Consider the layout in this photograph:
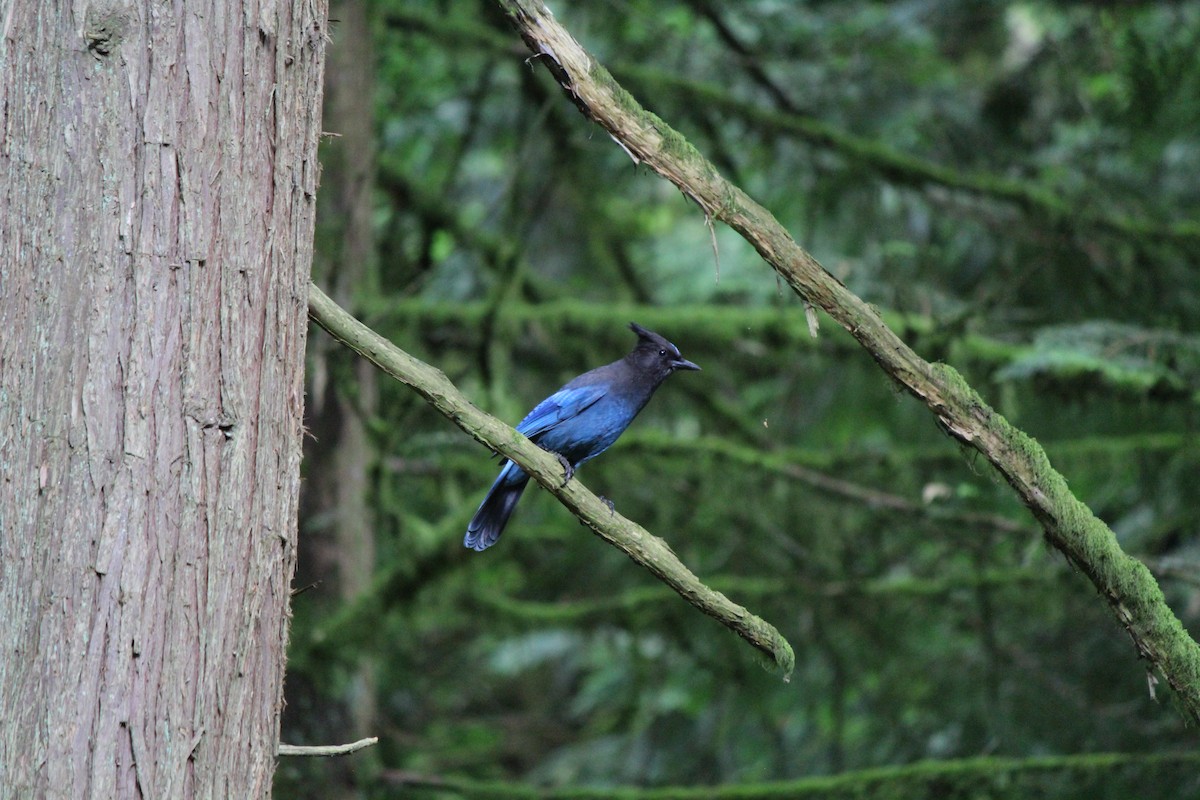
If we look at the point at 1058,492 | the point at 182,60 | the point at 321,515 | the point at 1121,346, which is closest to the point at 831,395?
the point at 1121,346

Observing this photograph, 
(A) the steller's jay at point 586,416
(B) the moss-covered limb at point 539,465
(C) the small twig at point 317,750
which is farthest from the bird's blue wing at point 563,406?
(C) the small twig at point 317,750

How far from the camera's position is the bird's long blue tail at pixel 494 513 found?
552cm

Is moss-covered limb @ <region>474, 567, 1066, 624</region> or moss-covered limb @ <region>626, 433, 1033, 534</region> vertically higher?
moss-covered limb @ <region>626, 433, 1033, 534</region>

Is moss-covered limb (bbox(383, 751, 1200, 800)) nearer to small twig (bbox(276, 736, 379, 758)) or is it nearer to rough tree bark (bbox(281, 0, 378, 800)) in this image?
rough tree bark (bbox(281, 0, 378, 800))

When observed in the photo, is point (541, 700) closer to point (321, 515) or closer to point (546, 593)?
point (546, 593)

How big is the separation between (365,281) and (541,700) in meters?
8.21

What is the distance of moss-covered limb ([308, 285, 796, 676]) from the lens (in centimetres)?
302

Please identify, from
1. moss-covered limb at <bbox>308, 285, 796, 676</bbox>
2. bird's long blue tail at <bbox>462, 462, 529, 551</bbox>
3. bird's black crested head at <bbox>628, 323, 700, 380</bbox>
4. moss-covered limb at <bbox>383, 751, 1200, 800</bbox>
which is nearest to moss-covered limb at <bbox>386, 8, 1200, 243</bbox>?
bird's black crested head at <bbox>628, 323, 700, 380</bbox>

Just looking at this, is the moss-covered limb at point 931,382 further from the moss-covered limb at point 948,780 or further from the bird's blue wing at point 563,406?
the moss-covered limb at point 948,780

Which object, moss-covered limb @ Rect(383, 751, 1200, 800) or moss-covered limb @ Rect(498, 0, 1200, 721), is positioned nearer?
moss-covered limb @ Rect(498, 0, 1200, 721)

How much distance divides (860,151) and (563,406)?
2.79 m

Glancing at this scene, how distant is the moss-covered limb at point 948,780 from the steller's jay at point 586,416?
155 centimetres

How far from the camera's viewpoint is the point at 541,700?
13.8 m

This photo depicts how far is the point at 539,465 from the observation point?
3.17 m
